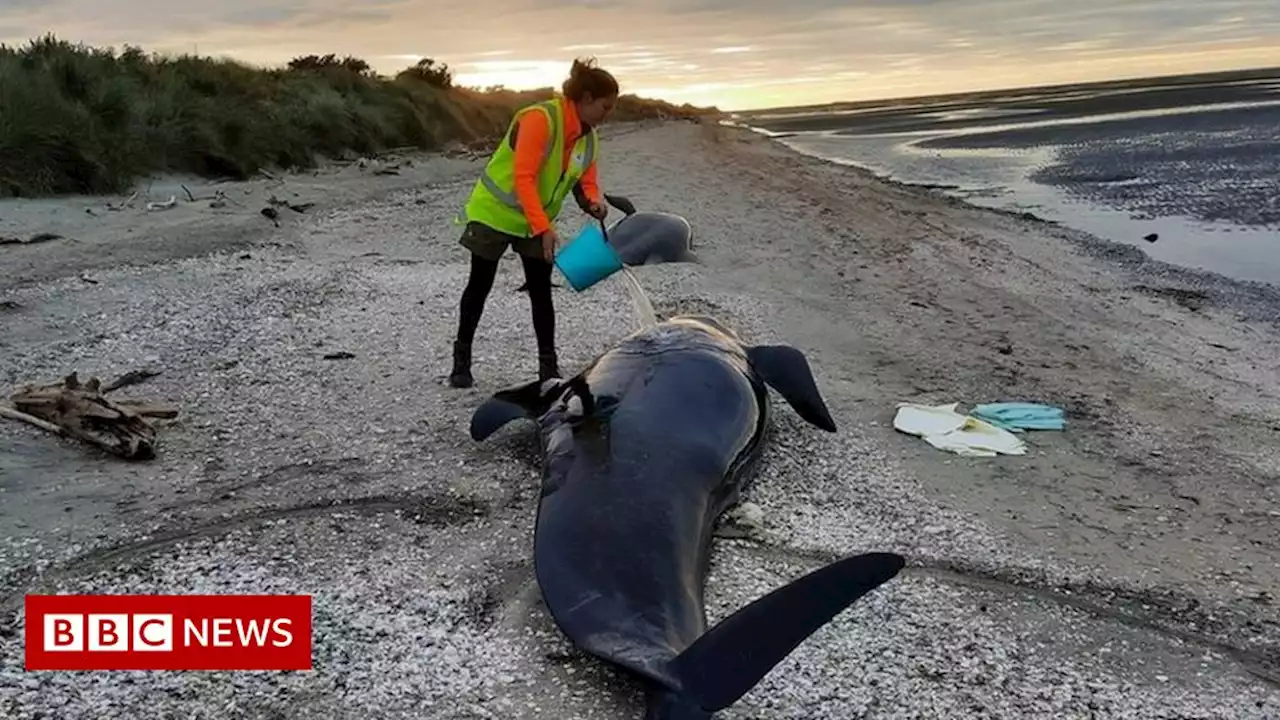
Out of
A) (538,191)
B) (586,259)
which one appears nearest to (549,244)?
(538,191)

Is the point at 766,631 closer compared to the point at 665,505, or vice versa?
the point at 766,631

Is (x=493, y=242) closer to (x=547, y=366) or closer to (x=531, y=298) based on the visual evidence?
(x=531, y=298)

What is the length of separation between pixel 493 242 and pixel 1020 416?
10.9 ft

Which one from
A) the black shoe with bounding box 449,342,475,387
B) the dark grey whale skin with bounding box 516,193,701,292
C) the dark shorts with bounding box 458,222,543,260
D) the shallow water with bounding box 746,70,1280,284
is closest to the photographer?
the dark shorts with bounding box 458,222,543,260

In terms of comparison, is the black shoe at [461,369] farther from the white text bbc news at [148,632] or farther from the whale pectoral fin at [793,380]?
the white text bbc news at [148,632]

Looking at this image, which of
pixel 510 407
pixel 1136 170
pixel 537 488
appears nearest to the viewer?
pixel 537 488

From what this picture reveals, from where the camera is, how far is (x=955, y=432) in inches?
253

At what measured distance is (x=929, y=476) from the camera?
5.88m

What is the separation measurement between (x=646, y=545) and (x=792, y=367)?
2554mm

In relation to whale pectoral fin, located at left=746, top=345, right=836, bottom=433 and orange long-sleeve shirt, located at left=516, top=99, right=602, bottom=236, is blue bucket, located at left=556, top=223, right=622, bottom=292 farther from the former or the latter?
whale pectoral fin, located at left=746, top=345, right=836, bottom=433

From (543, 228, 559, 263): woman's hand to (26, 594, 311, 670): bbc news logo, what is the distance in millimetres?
2707

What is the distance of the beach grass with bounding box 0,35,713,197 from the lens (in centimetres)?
1428

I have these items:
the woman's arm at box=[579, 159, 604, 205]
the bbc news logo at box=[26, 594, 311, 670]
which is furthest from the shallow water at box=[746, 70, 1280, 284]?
the bbc news logo at box=[26, 594, 311, 670]

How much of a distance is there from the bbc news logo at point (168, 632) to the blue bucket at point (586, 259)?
303 centimetres
